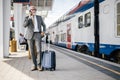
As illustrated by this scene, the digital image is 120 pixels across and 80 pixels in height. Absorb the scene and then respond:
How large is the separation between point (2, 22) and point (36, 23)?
545 cm

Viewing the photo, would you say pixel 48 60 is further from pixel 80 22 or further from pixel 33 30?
pixel 80 22

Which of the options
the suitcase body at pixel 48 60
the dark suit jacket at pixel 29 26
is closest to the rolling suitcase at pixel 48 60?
the suitcase body at pixel 48 60

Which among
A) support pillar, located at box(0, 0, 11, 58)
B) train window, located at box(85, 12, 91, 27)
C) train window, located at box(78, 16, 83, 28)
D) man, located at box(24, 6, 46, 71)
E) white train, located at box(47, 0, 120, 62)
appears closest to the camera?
man, located at box(24, 6, 46, 71)

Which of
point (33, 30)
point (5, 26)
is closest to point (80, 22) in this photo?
point (5, 26)

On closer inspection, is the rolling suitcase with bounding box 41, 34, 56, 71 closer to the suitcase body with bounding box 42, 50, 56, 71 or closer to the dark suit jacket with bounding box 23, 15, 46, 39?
the suitcase body with bounding box 42, 50, 56, 71

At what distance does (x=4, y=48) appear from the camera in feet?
51.0

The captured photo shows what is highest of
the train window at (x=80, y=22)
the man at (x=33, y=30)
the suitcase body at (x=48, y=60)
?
the train window at (x=80, y=22)

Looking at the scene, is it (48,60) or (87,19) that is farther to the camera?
(87,19)

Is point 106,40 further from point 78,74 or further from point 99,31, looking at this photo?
point 78,74

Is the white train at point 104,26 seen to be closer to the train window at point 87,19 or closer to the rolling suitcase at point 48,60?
the train window at point 87,19

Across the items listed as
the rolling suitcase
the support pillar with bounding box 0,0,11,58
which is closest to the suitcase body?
the rolling suitcase

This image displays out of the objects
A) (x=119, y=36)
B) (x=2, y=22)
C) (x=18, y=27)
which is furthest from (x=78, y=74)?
(x=18, y=27)

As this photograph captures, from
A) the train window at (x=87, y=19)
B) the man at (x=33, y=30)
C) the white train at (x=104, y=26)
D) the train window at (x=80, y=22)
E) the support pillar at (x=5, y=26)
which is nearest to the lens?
the man at (x=33, y=30)

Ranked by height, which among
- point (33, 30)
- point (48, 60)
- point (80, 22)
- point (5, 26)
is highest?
point (80, 22)
